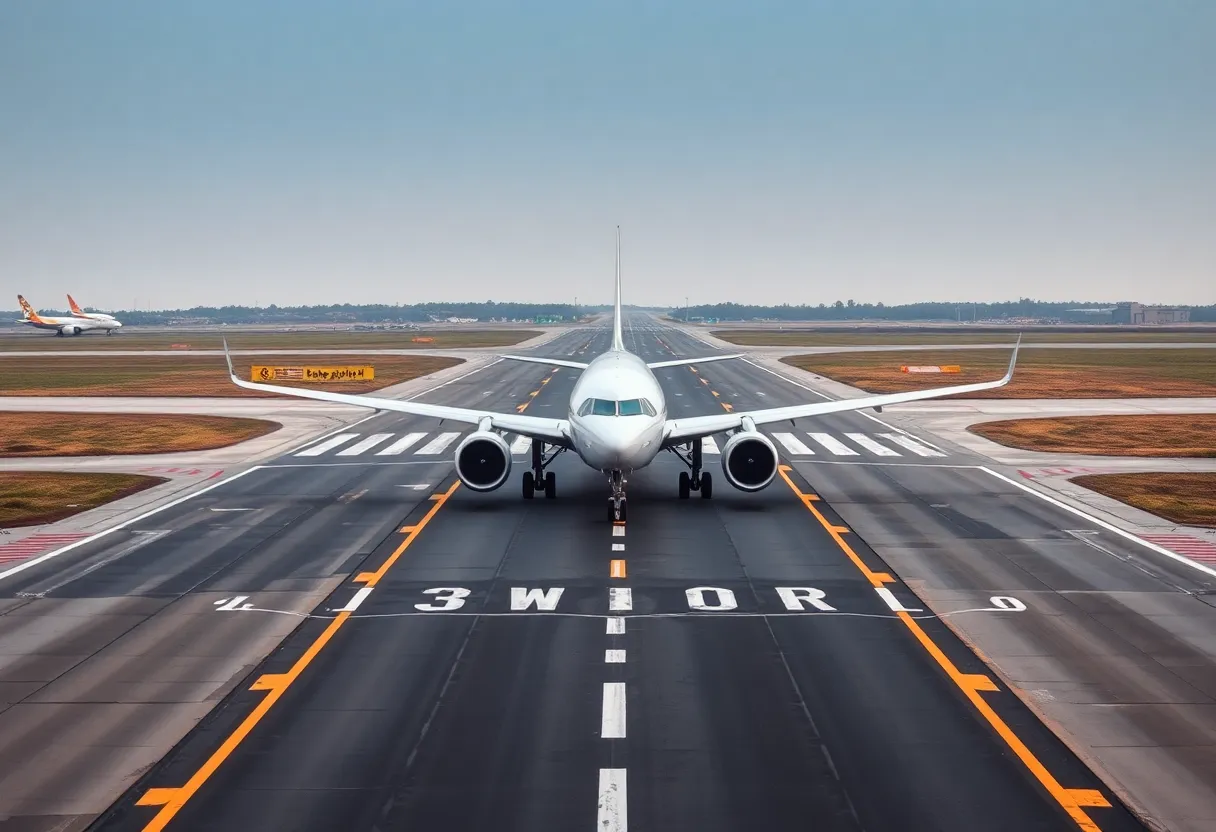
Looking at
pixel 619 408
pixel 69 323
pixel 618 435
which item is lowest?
pixel 69 323

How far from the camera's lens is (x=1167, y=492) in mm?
Result: 35094

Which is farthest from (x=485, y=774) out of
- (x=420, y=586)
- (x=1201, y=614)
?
(x=1201, y=614)

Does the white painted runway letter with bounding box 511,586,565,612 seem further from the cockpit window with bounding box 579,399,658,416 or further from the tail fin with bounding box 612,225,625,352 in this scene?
the tail fin with bounding box 612,225,625,352

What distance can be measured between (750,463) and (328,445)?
23.3 m

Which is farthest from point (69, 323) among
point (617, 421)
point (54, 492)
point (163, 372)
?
point (617, 421)

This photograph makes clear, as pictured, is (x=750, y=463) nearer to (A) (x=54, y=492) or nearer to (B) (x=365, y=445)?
(B) (x=365, y=445)

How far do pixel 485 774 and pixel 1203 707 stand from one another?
1082 centimetres

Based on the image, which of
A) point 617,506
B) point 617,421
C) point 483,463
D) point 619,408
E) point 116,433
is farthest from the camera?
point 116,433

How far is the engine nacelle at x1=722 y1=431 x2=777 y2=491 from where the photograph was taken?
3231 cm

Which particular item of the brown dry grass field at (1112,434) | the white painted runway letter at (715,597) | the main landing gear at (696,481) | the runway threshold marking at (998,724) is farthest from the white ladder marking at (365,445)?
the brown dry grass field at (1112,434)

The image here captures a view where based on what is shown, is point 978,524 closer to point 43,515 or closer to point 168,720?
point 168,720

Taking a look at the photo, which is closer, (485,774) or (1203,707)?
(485,774)

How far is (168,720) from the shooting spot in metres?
16.0

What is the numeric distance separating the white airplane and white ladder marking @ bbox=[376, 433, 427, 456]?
737 centimetres
